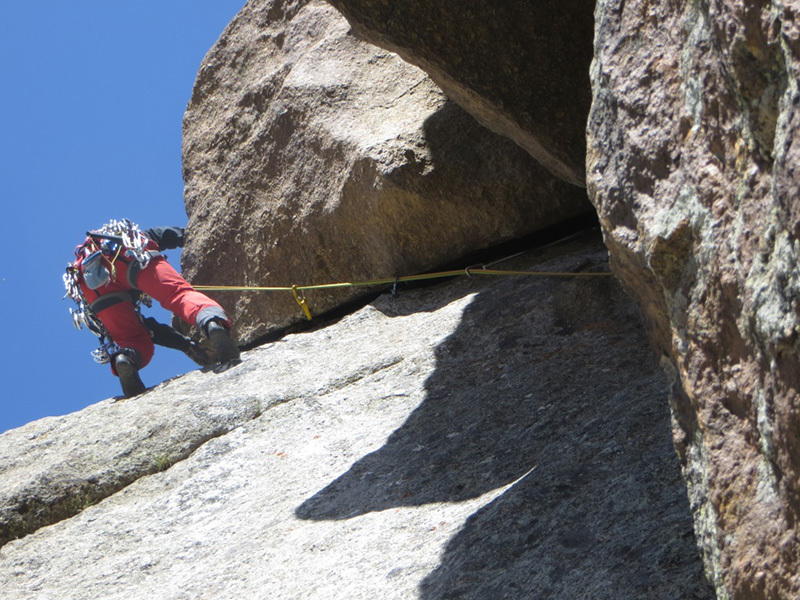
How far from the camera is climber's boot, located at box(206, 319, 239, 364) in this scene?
5680 millimetres

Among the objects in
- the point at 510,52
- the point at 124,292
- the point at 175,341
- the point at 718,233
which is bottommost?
the point at 718,233

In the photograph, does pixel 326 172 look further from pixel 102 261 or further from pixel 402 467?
pixel 402 467

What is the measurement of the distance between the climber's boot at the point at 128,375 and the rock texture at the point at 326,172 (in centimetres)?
96

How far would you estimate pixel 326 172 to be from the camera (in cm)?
618

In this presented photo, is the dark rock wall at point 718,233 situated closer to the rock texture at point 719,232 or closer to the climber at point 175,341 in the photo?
the rock texture at point 719,232

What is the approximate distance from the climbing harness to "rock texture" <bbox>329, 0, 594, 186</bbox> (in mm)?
2513

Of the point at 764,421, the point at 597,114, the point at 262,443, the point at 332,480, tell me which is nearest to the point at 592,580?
the point at 764,421

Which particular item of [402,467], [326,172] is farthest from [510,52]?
[402,467]

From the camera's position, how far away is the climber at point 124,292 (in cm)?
609

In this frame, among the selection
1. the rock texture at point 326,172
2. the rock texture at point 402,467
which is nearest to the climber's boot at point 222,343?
the rock texture at point 402,467

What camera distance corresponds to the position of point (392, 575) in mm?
2811

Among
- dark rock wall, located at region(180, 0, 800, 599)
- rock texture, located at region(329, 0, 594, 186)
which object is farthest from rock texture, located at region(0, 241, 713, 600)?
rock texture, located at region(329, 0, 594, 186)

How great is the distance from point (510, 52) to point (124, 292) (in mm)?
3297

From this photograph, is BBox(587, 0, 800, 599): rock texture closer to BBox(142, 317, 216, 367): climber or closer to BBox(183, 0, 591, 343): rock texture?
BBox(183, 0, 591, 343): rock texture
